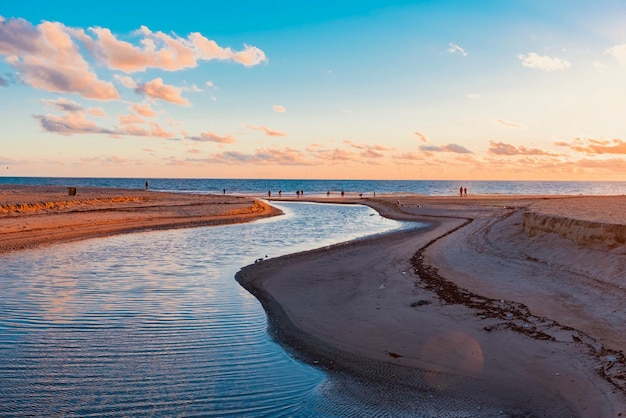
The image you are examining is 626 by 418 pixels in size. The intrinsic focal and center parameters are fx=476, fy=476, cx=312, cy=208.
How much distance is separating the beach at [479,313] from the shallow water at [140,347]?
39.7 inches

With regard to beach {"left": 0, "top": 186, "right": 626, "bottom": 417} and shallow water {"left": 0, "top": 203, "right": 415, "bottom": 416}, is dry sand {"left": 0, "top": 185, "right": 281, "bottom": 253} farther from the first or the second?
beach {"left": 0, "top": 186, "right": 626, "bottom": 417}

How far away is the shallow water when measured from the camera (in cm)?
765

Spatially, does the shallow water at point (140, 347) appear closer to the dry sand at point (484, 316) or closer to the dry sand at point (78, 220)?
the dry sand at point (484, 316)

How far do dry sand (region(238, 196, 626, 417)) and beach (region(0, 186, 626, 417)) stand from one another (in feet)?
0.11

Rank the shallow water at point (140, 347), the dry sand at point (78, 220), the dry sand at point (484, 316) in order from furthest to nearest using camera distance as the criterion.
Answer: the dry sand at point (78, 220), the dry sand at point (484, 316), the shallow water at point (140, 347)

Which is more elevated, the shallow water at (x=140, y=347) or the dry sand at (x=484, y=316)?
the dry sand at (x=484, y=316)

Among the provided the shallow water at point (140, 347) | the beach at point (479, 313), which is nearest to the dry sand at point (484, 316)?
the beach at point (479, 313)

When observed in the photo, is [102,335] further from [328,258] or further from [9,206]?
[9,206]

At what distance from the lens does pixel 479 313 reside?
38.8ft

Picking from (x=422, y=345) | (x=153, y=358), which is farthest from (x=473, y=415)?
(x=153, y=358)

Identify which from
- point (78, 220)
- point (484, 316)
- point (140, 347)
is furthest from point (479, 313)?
point (78, 220)

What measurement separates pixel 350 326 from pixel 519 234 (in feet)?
37.9

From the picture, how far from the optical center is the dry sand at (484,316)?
8062 mm

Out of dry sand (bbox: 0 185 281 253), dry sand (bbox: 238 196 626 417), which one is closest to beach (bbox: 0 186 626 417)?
dry sand (bbox: 238 196 626 417)
